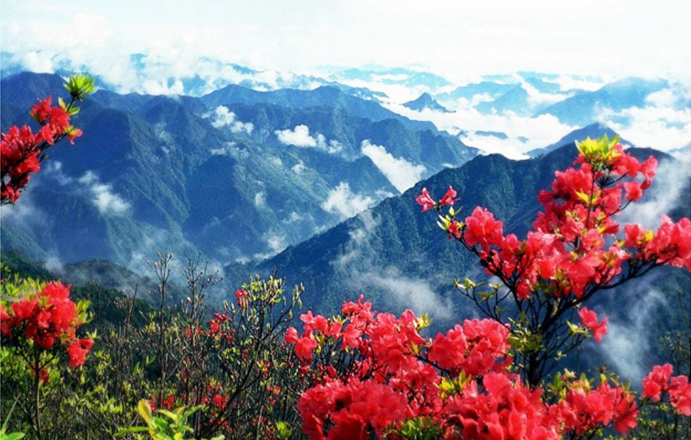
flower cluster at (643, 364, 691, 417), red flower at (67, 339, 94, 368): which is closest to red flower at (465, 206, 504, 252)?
flower cluster at (643, 364, 691, 417)

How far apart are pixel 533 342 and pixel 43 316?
16.6ft

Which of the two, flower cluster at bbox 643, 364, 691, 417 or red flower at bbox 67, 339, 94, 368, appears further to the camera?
red flower at bbox 67, 339, 94, 368

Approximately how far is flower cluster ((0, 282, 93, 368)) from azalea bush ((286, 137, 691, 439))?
3.16 metres

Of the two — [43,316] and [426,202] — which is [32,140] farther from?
[426,202]

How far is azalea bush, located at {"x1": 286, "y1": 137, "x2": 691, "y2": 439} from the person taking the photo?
12.1 ft

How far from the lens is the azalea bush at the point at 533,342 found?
3680 mm

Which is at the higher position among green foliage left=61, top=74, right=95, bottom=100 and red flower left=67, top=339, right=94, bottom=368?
green foliage left=61, top=74, right=95, bottom=100

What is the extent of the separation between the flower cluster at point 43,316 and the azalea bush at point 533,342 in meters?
3.16

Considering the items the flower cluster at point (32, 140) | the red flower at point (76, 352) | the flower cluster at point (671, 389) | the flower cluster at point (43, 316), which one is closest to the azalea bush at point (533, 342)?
the flower cluster at point (671, 389)

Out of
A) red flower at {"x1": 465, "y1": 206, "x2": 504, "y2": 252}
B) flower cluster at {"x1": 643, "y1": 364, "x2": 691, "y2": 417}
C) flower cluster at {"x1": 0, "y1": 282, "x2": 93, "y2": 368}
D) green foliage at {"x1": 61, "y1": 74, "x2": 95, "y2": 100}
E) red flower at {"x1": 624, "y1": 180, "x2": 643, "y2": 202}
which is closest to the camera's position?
flower cluster at {"x1": 643, "y1": 364, "x2": 691, "y2": 417}

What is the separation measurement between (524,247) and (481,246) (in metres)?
0.59

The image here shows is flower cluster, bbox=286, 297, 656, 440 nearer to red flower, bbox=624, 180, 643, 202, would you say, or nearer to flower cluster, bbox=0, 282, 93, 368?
red flower, bbox=624, 180, 643, 202

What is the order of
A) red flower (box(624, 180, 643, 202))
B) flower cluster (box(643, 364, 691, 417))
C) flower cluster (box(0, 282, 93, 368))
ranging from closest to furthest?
flower cluster (box(643, 364, 691, 417)) < red flower (box(624, 180, 643, 202)) < flower cluster (box(0, 282, 93, 368))

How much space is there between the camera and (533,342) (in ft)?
13.4
